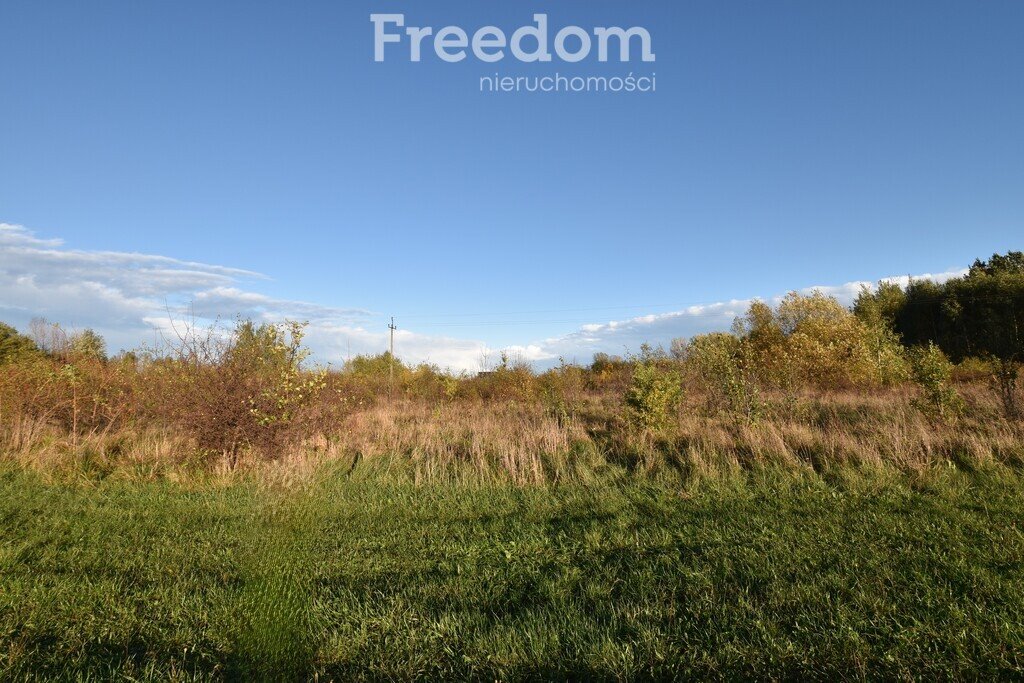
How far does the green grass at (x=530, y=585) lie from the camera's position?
10.4ft

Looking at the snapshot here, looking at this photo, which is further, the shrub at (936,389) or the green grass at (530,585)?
the shrub at (936,389)

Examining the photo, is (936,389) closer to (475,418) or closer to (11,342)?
(475,418)

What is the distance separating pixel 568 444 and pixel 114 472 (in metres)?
8.07

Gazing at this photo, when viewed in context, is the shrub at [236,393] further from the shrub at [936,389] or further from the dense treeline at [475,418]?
the shrub at [936,389]

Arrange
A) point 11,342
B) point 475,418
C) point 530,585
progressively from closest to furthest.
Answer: point 530,585 < point 475,418 < point 11,342

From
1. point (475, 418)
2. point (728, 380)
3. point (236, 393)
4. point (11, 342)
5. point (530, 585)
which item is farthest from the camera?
point (11, 342)

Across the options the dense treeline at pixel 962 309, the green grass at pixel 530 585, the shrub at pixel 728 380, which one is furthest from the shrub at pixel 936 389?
the dense treeline at pixel 962 309

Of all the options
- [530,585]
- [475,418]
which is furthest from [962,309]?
[530,585]

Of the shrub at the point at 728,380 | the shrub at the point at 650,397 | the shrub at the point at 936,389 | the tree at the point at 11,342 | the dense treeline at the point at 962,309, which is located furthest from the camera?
the dense treeline at the point at 962,309

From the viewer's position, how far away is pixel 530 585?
436cm

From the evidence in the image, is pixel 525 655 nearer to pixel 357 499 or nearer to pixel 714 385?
pixel 357 499

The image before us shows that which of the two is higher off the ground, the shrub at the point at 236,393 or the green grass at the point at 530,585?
the shrub at the point at 236,393

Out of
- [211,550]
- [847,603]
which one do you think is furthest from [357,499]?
[847,603]

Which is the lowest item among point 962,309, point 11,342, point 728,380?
point 728,380
